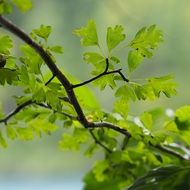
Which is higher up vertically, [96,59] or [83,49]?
[83,49]

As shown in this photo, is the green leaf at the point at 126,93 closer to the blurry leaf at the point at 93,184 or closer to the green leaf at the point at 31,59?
the green leaf at the point at 31,59

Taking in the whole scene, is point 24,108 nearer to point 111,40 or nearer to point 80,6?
point 111,40

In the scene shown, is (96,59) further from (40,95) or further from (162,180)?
(162,180)

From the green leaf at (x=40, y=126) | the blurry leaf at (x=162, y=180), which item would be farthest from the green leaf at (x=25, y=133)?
the blurry leaf at (x=162, y=180)

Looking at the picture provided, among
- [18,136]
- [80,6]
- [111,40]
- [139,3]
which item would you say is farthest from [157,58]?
[111,40]

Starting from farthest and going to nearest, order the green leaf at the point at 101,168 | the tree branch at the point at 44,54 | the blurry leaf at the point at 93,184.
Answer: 1. the blurry leaf at the point at 93,184
2. the green leaf at the point at 101,168
3. the tree branch at the point at 44,54

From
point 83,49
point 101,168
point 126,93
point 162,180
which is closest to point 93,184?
point 101,168
